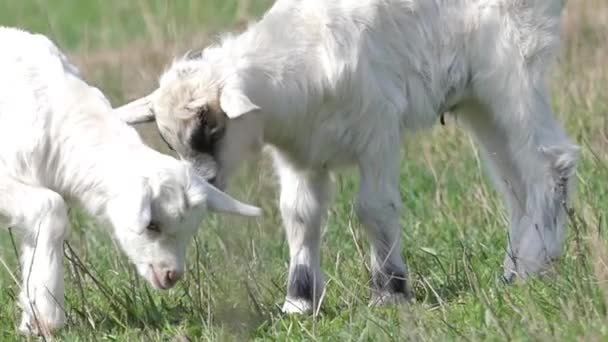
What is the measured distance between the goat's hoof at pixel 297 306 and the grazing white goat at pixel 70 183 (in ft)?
2.50

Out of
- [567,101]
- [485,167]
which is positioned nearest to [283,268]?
[485,167]

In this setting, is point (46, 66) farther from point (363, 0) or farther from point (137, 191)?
point (363, 0)

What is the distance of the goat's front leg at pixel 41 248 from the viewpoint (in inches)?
269

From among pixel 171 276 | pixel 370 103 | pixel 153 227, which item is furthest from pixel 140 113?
pixel 370 103

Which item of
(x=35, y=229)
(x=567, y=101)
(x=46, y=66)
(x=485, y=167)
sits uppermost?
(x=46, y=66)

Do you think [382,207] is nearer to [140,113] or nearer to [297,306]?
[297,306]

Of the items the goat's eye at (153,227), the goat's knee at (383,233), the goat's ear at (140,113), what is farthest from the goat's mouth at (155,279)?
the goat's knee at (383,233)

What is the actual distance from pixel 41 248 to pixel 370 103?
1670 mm

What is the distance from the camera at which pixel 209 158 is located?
23.5 feet

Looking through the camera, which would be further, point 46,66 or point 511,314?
point 46,66

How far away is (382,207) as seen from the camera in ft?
24.2

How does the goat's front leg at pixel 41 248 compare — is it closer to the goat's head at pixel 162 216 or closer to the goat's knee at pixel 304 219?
the goat's head at pixel 162 216

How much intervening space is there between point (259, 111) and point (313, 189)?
0.69m

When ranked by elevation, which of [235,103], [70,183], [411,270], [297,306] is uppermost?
[235,103]
